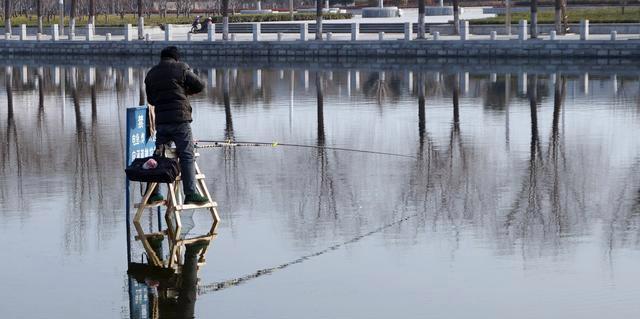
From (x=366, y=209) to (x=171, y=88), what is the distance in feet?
7.64

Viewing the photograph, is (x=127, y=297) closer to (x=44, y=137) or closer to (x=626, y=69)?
(x=44, y=137)

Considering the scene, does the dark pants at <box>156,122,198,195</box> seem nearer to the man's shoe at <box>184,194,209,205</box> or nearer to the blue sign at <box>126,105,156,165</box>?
the man's shoe at <box>184,194,209,205</box>

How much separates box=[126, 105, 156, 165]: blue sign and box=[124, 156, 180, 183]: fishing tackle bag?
519 millimetres

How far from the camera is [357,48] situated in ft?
134

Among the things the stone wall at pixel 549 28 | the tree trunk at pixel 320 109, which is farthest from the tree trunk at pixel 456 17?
the tree trunk at pixel 320 109

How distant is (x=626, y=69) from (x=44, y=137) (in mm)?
18227

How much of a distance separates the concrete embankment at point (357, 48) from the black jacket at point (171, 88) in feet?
91.0

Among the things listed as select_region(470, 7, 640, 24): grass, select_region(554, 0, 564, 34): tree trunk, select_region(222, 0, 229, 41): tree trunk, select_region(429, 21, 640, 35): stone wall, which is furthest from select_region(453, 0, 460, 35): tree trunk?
select_region(222, 0, 229, 41): tree trunk

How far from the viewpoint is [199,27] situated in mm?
58375

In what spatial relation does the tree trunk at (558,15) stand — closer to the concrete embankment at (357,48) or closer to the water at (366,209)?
the concrete embankment at (357,48)

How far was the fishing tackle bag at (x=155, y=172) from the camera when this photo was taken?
10.1 metres

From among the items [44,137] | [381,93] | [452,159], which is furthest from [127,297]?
[381,93]

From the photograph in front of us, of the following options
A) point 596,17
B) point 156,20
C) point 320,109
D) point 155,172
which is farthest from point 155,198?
point 156,20

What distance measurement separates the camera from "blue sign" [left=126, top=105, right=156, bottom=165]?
1067 cm
